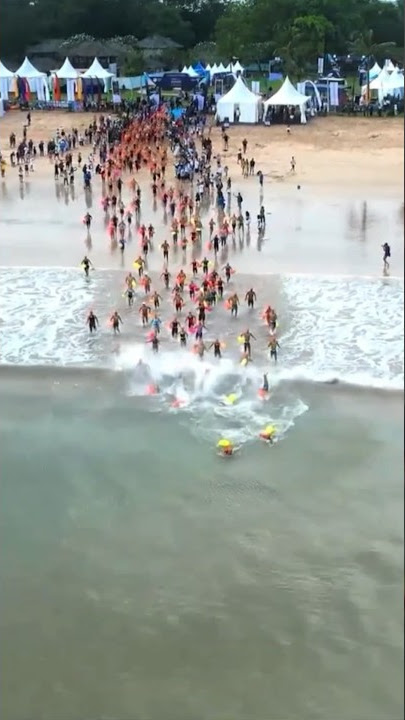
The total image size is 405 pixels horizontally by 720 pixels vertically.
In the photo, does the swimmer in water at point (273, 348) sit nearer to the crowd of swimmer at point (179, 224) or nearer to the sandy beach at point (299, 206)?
A: the crowd of swimmer at point (179, 224)

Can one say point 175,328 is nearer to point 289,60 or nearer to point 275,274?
point 275,274

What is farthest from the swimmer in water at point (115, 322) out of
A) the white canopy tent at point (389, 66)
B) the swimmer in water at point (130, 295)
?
the white canopy tent at point (389, 66)

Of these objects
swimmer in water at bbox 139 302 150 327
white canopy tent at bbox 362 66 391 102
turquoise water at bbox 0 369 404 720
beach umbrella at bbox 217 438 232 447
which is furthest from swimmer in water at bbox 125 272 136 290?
white canopy tent at bbox 362 66 391 102

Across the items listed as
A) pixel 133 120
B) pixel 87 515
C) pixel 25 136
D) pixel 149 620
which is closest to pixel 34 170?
pixel 25 136

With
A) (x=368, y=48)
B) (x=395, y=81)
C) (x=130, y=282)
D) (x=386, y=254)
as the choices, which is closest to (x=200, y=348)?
(x=130, y=282)

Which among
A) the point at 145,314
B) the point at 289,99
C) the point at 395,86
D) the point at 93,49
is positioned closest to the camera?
the point at 145,314

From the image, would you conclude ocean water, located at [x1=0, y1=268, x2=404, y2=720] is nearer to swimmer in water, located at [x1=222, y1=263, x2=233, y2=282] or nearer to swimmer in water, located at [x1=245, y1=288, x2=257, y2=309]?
swimmer in water, located at [x1=245, y1=288, x2=257, y2=309]

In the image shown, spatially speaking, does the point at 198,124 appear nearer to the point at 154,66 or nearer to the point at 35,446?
the point at 154,66
